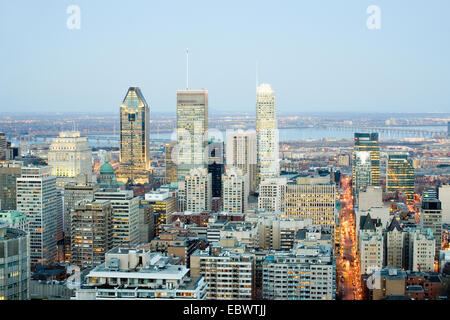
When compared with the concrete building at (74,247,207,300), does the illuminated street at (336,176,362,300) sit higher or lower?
lower


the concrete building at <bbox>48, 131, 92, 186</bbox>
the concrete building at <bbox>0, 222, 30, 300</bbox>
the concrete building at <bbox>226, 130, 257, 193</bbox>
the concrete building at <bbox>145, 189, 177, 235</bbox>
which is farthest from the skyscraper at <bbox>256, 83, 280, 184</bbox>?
the concrete building at <bbox>0, 222, 30, 300</bbox>

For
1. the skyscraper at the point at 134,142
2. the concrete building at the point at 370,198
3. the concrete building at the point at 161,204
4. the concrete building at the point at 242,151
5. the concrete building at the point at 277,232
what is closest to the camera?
the concrete building at the point at 277,232

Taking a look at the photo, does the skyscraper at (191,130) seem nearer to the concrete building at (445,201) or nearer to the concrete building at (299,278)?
the concrete building at (445,201)

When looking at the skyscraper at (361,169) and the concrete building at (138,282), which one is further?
the skyscraper at (361,169)

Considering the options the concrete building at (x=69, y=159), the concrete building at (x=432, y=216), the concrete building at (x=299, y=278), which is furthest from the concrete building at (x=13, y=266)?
the concrete building at (x=69, y=159)

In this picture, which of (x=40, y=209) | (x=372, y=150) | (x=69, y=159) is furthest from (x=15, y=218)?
(x=372, y=150)

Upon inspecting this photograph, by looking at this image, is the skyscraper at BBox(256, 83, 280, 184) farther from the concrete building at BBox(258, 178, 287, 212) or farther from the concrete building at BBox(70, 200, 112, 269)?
the concrete building at BBox(70, 200, 112, 269)

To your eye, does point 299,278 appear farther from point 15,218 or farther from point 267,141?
point 267,141
